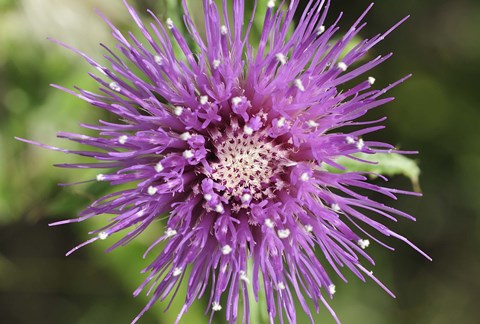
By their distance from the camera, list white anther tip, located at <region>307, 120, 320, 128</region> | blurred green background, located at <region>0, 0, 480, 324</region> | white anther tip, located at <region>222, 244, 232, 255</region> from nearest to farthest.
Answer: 1. white anther tip, located at <region>222, 244, 232, 255</region>
2. white anther tip, located at <region>307, 120, 320, 128</region>
3. blurred green background, located at <region>0, 0, 480, 324</region>

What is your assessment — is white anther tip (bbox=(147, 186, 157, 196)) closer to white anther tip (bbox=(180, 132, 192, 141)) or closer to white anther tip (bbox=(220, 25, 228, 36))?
white anther tip (bbox=(180, 132, 192, 141))

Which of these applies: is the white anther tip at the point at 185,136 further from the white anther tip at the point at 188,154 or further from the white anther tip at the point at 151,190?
the white anther tip at the point at 151,190

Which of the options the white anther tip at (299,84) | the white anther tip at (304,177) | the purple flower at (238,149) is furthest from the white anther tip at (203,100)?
the white anther tip at (304,177)

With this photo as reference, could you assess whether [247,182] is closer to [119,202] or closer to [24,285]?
[119,202]

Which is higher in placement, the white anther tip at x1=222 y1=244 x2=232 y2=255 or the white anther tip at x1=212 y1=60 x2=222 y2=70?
the white anther tip at x1=212 y1=60 x2=222 y2=70

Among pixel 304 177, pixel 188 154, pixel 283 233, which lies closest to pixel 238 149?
pixel 188 154

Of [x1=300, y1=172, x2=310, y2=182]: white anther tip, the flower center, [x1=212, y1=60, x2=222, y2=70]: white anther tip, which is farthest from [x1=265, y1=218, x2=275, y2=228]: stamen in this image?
[x1=212, y1=60, x2=222, y2=70]: white anther tip

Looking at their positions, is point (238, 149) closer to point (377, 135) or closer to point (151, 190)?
point (151, 190)
